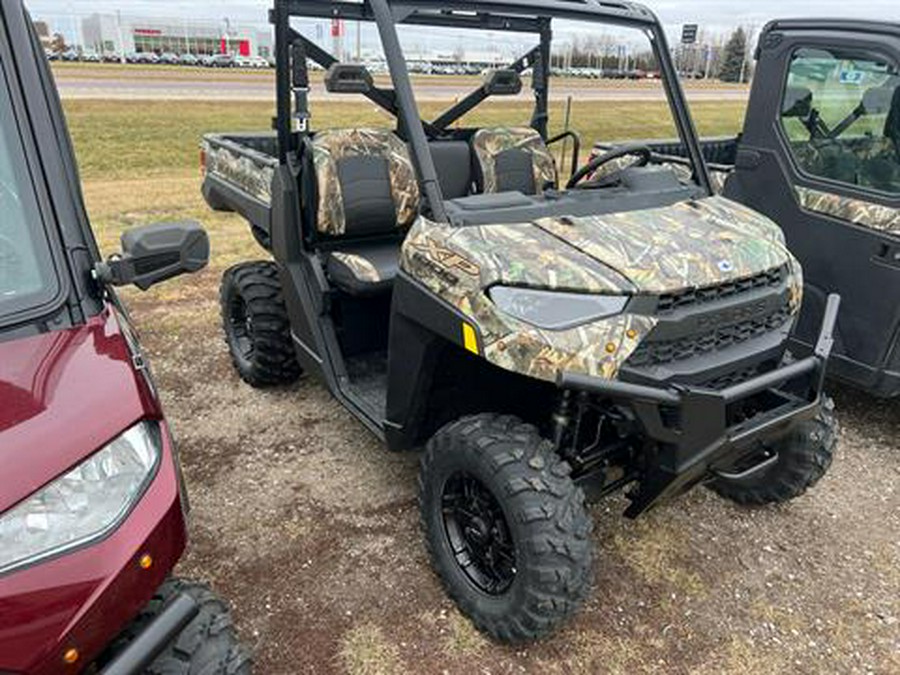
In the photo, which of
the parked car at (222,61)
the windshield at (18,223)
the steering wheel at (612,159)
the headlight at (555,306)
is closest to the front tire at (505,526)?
the headlight at (555,306)

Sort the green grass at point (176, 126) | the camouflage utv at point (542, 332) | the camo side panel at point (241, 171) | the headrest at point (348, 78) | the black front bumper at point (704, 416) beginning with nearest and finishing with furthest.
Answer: the black front bumper at point (704, 416) < the camouflage utv at point (542, 332) < the headrest at point (348, 78) < the camo side panel at point (241, 171) < the green grass at point (176, 126)

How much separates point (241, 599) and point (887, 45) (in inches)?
152

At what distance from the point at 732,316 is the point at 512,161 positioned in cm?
179

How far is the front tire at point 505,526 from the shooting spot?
2244 mm

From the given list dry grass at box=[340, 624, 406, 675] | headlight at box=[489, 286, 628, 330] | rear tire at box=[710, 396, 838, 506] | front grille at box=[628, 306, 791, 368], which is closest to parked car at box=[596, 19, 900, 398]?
rear tire at box=[710, 396, 838, 506]

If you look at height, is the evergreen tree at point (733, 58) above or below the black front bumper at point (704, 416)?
below

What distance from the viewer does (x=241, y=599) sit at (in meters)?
2.67

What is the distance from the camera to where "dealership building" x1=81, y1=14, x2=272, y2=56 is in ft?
203

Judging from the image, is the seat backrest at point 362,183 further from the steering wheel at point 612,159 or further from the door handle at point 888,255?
the door handle at point 888,255

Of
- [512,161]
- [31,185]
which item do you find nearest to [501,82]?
[512,161]

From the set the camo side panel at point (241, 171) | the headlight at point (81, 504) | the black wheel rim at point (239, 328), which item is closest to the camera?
the headlight at point (81, 504)

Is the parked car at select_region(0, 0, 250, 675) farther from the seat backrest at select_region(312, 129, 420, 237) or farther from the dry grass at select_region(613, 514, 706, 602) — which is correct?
the dry grass at select_region(613, 514, 706, 602)

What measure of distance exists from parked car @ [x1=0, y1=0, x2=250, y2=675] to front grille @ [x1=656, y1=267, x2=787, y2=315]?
4.61ft

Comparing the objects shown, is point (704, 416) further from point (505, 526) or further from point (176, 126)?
point (176, 126)
